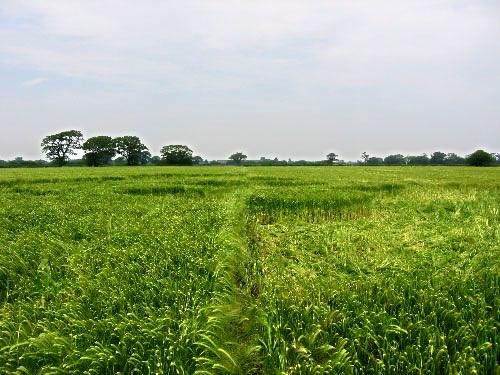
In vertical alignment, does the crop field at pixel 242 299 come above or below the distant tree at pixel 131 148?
below

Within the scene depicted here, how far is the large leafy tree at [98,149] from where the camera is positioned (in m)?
111

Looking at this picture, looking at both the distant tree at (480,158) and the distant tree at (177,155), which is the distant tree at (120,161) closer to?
the distant tree at (177,155)

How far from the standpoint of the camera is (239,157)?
165375mm

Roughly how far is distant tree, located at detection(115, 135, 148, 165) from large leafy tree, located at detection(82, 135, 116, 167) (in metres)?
2.19

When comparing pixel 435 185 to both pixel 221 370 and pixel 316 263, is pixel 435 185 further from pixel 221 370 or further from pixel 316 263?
pixel 221 370

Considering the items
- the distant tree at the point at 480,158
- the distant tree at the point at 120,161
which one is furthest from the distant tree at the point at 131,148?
the distant tree at the point at 480,158

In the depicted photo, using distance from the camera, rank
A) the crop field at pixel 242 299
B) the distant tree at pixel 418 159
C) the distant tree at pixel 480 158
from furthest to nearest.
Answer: the distant tree at pixel 418 159, the distant tree at pixel 480 158, the crop field at pixel 242 299

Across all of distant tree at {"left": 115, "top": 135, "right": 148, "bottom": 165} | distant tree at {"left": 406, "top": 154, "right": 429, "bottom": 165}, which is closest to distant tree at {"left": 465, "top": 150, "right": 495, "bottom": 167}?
distant tree at {"left": 406, "top": 154, "right": 429, "bottom": 165}

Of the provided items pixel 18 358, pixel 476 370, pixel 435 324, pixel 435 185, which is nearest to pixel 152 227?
pixel 18 358

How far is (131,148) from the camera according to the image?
115 meters

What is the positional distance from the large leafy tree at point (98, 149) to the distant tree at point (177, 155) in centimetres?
1642

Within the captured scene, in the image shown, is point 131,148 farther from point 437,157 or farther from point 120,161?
point 437,157

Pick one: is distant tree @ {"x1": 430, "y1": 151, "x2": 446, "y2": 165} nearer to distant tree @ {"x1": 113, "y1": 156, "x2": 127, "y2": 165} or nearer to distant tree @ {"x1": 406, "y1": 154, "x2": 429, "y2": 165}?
distant tree @ {"x1": 406, "y1": 154, "x2": 429, "y2": 165}

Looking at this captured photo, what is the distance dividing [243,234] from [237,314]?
5.34 m
